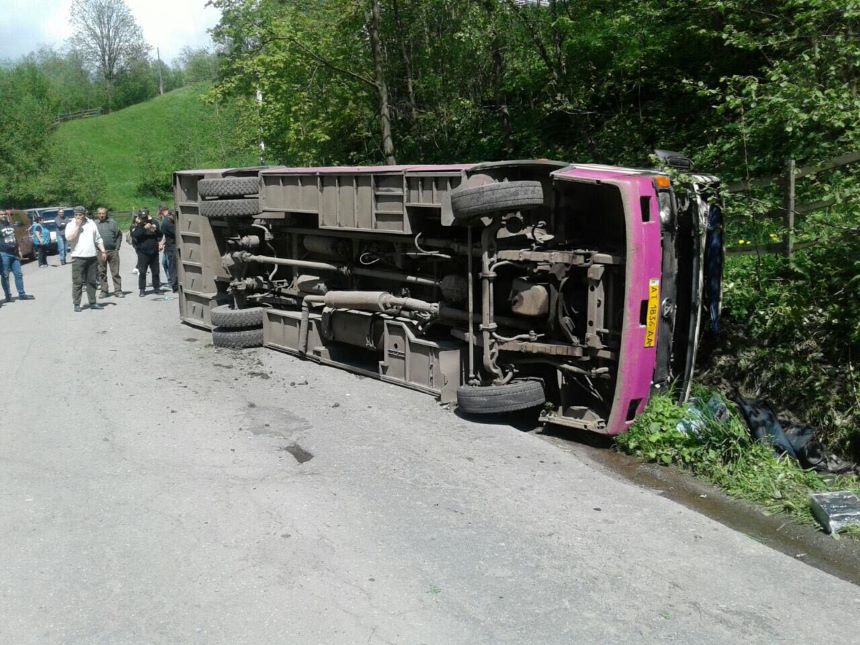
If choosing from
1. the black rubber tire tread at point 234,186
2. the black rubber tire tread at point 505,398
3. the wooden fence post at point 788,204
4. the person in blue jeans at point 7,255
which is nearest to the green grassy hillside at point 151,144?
the person in blue jeans at point 7,255

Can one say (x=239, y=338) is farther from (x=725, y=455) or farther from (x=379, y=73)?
(x=379, y=73)

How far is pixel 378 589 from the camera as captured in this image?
192 inches

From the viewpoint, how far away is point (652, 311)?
7297 mm

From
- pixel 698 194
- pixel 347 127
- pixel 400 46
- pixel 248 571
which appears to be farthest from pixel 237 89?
pixel 248 571

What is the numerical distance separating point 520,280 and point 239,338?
510 cm

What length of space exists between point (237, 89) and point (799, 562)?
832 inches

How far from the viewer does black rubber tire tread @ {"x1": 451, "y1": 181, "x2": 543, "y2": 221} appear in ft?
24.9

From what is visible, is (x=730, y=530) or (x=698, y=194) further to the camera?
(x=698, y=194)

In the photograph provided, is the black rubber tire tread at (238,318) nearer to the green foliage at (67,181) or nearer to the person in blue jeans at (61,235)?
the person in blue jeans at (61,235)

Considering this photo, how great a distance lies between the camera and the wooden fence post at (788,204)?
899cm

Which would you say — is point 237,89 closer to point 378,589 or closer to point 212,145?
point 378,589

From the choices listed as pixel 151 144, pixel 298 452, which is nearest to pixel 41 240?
pixel 298 452

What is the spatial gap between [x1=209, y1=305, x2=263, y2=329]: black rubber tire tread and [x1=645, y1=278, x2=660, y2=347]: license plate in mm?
6125

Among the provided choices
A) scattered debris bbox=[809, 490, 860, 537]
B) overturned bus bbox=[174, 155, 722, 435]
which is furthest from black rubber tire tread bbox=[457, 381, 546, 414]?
scattered debris bbox=[809, 490, 860, 537]
